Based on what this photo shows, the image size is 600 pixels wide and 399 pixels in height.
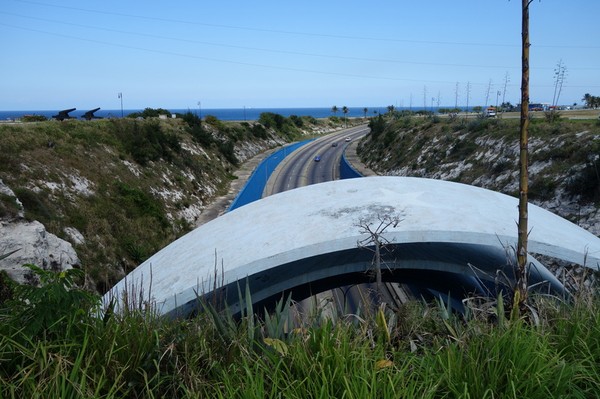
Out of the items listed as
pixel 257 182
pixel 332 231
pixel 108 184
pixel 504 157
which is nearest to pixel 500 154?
pixel 504 157

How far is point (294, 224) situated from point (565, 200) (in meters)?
24.8

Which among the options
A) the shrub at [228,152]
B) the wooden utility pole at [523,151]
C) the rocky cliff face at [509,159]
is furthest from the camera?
the shrub at [228,152]

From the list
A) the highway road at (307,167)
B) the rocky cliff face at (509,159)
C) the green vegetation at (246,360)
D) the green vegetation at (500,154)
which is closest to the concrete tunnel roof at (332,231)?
the green vegetation at (246,360)

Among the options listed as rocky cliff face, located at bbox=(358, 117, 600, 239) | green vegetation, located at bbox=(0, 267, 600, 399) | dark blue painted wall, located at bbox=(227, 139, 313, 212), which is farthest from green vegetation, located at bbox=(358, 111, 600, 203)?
green vegetation, located at bbox=(0, 267, 600, 399)

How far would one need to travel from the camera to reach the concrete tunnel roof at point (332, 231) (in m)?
12.6

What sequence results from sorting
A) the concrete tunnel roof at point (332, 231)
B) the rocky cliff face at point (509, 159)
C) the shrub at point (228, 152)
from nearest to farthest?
the concrete tunnel roof at point (332, 231) → the rocky cliff face at point (509, 159) → the shrub at point (228, 152)

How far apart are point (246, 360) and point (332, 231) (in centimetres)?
897

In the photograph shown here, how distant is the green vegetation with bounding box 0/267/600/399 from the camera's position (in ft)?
13.2

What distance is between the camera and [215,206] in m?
45.9

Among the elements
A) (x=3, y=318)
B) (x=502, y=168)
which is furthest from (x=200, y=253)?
(x=502, y=168)

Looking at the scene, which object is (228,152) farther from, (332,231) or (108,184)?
(332,231)

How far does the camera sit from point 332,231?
44.0 feet

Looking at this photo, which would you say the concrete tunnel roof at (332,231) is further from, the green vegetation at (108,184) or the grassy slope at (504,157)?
the grassy slope at (504,157)

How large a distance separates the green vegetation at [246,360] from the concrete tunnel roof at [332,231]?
18.5 ft
